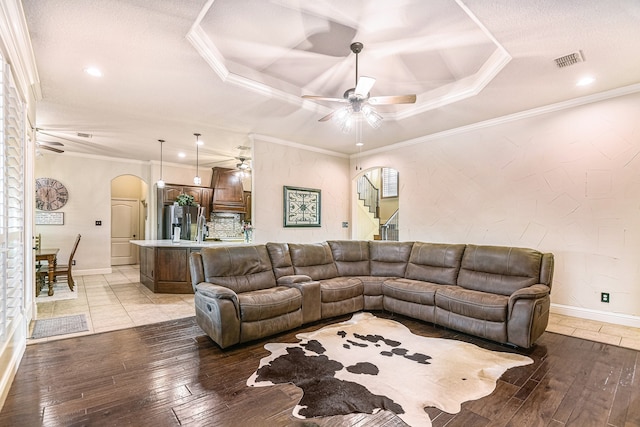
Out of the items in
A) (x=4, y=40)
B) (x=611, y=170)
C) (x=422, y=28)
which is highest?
(x=422, y=28)

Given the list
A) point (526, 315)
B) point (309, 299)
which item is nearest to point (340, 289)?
point (309, 299)

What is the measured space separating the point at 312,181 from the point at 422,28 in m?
3.87

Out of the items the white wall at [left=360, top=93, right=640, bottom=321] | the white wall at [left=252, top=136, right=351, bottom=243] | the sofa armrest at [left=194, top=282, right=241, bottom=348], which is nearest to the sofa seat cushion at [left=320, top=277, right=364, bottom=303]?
the sofa armrest at [left=194, top=282, right=241, bottom=348]

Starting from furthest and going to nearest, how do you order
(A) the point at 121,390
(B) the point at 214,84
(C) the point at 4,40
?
(B) the point at 214,84
(A) the point at 121,390
(C) the point at 4,40

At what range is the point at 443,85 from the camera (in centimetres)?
414

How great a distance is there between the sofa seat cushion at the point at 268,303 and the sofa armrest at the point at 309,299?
0.08 metres

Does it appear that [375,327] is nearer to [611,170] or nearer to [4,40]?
[611,170]

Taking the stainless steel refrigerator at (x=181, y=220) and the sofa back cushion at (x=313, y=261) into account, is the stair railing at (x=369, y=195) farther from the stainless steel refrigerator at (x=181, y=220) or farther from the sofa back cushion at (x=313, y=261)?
the stainless steel refrigerator at (x=181, y=220)

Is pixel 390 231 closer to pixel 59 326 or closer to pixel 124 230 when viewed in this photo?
pixel 59 326

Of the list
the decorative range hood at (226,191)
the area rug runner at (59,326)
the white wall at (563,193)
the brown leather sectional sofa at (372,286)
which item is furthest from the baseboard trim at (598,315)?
the decorative range hood at (226,191)

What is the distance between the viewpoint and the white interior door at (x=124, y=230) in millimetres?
8758

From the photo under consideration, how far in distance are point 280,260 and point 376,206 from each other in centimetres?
560

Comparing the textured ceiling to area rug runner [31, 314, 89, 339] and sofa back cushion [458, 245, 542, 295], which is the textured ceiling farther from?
area rug runner [31, 314, 89, 339]

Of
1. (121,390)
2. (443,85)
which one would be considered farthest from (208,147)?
(121,390)
